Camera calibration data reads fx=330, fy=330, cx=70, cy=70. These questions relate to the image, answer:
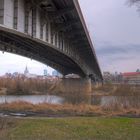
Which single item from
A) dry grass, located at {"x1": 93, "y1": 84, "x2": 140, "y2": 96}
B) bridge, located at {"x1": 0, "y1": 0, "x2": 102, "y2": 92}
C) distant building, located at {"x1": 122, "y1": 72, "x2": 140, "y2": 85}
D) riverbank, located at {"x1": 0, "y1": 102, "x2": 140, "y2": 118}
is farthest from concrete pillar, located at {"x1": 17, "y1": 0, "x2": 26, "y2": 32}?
distant building, located at {"x1": 122, "y1": 72, "x2": 140, "y2": 85}

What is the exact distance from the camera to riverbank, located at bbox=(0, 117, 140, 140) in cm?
1212

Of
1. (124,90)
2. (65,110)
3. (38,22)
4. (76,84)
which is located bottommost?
(65,110)

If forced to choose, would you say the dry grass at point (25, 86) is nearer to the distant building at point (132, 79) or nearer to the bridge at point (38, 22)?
the distant building at point (132, 79)

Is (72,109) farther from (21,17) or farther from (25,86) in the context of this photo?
(25,86)

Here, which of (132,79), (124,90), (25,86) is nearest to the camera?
(124,90)

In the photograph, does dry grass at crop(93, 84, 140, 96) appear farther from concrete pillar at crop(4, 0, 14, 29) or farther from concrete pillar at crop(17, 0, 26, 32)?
concrete pillar at crop(4, 0, 14, 29)

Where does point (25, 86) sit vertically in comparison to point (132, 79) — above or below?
below

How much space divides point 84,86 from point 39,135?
63.4 metres

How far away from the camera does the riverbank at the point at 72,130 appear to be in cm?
1212

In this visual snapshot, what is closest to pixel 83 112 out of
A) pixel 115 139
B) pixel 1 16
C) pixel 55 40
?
pixel 55 40

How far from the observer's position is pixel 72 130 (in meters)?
13.9

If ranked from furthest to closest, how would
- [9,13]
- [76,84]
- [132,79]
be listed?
[132,79] < [76,84] < [9,13]

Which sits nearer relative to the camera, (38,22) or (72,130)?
(72,130)

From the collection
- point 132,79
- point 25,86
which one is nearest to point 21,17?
point 25,86
